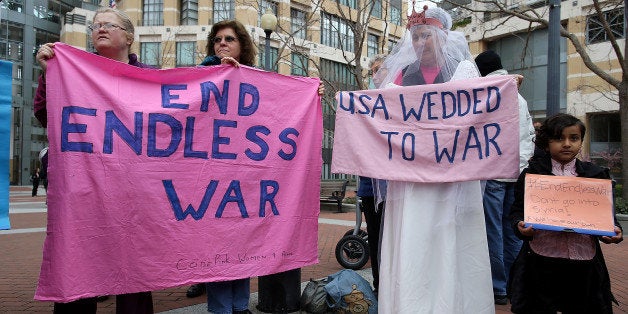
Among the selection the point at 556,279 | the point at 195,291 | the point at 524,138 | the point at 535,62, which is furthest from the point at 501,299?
the point at 535,62

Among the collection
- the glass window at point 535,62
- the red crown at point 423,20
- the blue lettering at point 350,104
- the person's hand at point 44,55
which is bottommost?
the blue lettering at point 350,104

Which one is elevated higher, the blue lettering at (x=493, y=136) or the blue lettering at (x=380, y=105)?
the blue lettering at (x=380, y=105)

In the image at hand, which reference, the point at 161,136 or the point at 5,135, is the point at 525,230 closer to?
the point at 161,136

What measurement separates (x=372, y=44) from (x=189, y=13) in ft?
41.4

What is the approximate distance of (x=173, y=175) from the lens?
2.82 meters

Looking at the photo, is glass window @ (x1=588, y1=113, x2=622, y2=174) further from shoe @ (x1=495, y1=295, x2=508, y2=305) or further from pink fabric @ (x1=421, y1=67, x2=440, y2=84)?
pink fabric @ (x1=421, y1=67, x2=440, y2=84)

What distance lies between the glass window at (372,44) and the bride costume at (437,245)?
29.5 meters

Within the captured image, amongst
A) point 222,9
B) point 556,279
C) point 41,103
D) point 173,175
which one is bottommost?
point 556,279

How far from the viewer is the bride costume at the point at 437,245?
8.80ft

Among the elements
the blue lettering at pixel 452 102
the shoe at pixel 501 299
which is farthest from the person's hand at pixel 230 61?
the shoe at pixel 501 299

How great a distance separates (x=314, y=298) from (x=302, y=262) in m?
0.53

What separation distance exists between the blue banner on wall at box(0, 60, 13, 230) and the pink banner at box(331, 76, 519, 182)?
6.76ft

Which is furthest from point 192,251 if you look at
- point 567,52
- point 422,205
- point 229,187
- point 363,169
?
point 567,52

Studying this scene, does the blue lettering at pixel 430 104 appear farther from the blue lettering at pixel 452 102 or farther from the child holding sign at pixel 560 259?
the child holding sign at pixel 560 259
